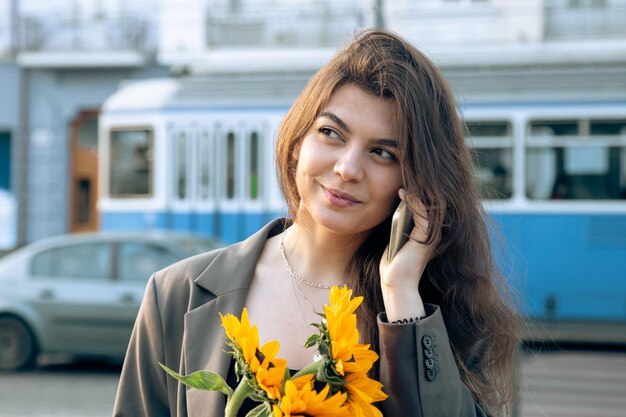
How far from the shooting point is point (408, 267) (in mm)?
1987

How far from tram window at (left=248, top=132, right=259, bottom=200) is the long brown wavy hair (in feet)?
37.0

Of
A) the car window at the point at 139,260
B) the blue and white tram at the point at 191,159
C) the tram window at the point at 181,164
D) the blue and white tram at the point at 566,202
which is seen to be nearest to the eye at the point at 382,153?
the car window at the point at 139,260

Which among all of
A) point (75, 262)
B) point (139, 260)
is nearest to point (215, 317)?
point (139, 260)

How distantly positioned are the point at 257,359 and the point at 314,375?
0.11 meters

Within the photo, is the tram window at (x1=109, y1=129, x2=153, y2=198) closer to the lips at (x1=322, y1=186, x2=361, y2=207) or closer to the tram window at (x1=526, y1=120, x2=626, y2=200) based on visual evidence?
the tram window at (x1=526, y1=120, x2=626, y2=200)

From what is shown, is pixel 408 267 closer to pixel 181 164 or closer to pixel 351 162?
pixel 351 162

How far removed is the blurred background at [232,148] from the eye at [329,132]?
62 centimetres

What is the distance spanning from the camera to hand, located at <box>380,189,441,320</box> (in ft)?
6.41

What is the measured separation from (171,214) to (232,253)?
11.8 metres

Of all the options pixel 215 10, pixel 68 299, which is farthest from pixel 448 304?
pixel 215 10

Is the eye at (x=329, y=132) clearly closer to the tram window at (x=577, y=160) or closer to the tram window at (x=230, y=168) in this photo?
the tram window at (x=577, y=160)

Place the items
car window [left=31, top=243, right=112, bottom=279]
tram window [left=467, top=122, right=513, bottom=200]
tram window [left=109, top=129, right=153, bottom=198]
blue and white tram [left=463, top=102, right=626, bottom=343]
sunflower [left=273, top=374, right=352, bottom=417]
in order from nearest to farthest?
sunflower [left=273, top=374, right=352, bottom=417] → car window [left=31, top=243, right=112, bottom=279] → blue and white tram [left=463, top=102, right=626, bottom=343] → tram window [left=467, top=122, right=513, bottom=200] → tram window [left=109, top=129, right=153, bottom=198]

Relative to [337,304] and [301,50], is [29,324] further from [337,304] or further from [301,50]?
[301,50]

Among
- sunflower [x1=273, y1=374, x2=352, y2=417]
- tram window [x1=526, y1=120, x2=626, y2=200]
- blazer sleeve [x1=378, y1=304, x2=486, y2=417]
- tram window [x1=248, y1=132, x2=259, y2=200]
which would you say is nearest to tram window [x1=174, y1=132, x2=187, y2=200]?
tram window [x1=248, y1=132, x2=259, y2=200]
